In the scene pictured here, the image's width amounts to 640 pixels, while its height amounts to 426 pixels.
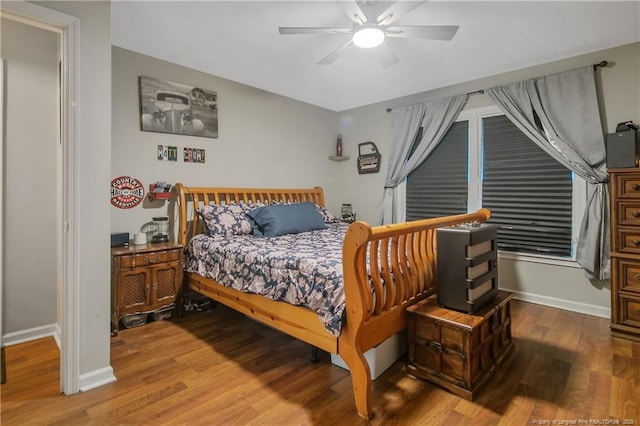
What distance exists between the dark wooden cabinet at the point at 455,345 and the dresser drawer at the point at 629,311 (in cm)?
128

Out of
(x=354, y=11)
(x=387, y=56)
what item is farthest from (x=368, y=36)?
(x=387, y=56)

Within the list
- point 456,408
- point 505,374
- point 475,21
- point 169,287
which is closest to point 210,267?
point 169,287

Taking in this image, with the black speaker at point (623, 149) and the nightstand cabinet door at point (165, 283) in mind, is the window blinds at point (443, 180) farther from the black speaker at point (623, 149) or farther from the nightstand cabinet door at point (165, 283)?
the nightstand cabinet door at point (165, 283)

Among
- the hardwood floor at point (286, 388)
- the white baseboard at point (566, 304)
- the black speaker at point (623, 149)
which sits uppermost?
the black speaker at point (623, 149)

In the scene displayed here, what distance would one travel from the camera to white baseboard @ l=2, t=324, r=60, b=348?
8.05 ft

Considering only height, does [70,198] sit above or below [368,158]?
below

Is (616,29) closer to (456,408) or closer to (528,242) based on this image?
(528,242)

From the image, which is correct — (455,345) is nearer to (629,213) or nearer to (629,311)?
(629,311)

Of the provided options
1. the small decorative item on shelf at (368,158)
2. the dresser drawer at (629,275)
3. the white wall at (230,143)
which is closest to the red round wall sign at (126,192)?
the white wall at (230,143)

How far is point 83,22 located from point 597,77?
413 centimetres

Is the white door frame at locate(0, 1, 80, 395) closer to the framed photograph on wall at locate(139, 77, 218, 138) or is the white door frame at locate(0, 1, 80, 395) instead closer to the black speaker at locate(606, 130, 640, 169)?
the framed photograph on wall at locate(139, 77, 218, 138)

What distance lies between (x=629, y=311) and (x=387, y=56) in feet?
9.42

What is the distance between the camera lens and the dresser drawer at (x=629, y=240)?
8.40ft

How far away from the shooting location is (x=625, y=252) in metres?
2.62
